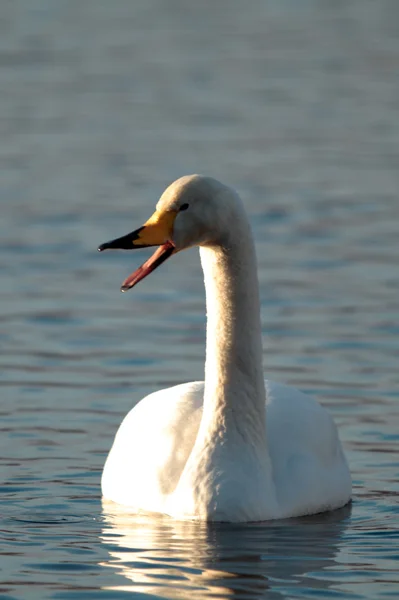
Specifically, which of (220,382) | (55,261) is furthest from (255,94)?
(220,382)

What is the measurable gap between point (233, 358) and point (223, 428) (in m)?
0.37

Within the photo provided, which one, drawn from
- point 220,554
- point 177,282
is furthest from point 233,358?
point 177,282

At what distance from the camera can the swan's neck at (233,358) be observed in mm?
9664

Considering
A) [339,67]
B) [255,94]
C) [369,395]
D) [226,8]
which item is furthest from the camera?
[226,8]

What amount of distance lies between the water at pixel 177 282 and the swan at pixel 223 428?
0.18 meters

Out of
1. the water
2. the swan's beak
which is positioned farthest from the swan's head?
the water

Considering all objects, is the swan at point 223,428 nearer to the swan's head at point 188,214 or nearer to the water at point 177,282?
the swan's head at point 188,214

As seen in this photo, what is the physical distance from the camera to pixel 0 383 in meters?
12.6

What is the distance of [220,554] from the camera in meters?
9.01

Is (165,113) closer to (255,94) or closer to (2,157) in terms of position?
(255,94)

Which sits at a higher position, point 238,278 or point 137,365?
point 238,278

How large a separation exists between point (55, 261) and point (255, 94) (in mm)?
11366

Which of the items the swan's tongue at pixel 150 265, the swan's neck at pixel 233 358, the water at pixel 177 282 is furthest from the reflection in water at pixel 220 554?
the swan's tongue at pixel 150 265

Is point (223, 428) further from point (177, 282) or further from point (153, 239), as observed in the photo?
point (177, 282)
